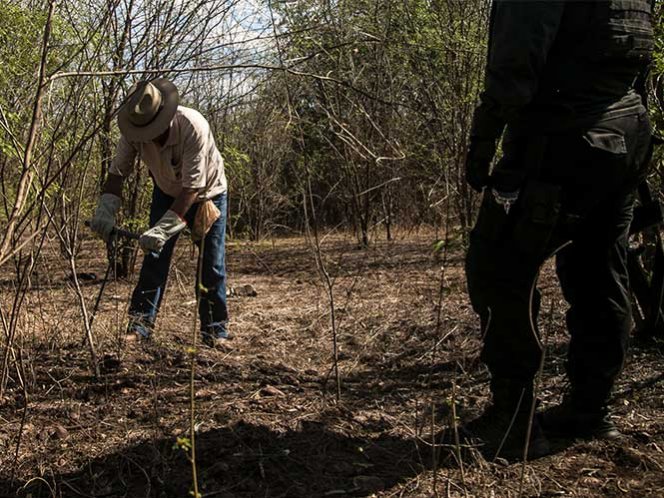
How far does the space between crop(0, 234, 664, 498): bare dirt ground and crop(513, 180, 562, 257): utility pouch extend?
37 centimetres

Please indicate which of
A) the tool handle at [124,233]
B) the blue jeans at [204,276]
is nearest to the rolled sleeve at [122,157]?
the blue jeans at [204,276]

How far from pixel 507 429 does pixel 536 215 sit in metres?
0.80

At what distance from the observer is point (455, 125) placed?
300 inches

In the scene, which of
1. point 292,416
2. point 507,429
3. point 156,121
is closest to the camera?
point 507,429

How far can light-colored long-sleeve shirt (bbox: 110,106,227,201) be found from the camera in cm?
425

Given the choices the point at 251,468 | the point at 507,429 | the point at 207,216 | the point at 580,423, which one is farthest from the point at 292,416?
the point at 207,216

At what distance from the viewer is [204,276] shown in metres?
4.63

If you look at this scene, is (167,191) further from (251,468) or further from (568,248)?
(568,248)

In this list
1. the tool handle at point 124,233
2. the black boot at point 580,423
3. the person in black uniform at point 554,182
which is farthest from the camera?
the tool handle at point 124,233

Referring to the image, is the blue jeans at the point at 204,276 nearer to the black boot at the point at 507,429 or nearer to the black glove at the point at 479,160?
the black boot at the point at 507,429

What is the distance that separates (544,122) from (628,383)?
5.05 ft

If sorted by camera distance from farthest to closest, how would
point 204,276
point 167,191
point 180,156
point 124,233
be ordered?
point 204,276 < point 167,191 < point 180,156 < point 124,233

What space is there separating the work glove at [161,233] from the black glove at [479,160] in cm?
Result: 192

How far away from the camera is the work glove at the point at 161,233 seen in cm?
394
